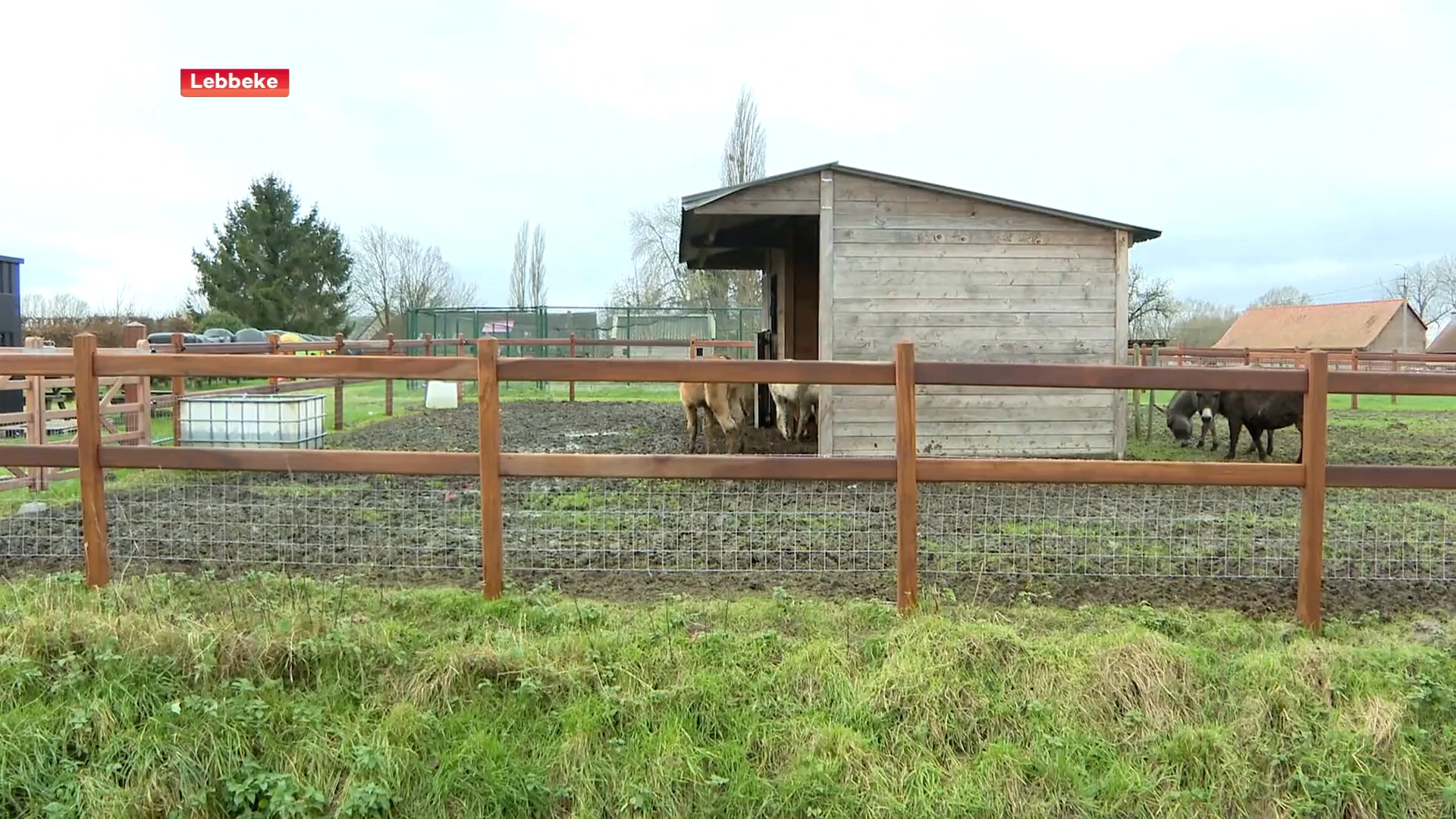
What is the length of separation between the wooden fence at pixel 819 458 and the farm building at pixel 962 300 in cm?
479

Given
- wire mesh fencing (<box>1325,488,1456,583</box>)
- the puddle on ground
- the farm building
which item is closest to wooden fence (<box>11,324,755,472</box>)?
the puddle on ground

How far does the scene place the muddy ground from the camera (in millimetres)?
4484

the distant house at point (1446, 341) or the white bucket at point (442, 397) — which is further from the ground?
the distant house at point (1446, 341)

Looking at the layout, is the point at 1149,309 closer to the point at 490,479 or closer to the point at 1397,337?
the point at 1397,337

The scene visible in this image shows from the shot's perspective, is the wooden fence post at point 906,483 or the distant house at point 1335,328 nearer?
the wooden fence post at point 906,483

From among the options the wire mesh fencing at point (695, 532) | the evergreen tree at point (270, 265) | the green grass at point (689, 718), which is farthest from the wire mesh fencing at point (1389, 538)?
the evergreen tree at point (270, 265)

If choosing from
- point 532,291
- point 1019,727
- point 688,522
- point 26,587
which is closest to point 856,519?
point 688,522

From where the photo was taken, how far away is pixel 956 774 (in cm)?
290

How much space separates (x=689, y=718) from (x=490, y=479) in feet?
4.91

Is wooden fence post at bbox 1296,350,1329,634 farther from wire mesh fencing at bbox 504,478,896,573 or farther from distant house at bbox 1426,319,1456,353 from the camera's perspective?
distant house at bbox 1426,319,1456,353

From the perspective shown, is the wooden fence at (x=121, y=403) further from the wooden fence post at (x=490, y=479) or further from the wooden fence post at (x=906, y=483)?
the wooden fence post at (x=906, y=483)

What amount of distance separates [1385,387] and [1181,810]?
240 centimetres

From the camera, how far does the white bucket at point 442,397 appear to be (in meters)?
15.1

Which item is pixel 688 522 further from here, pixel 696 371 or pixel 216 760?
pixel 216 760
